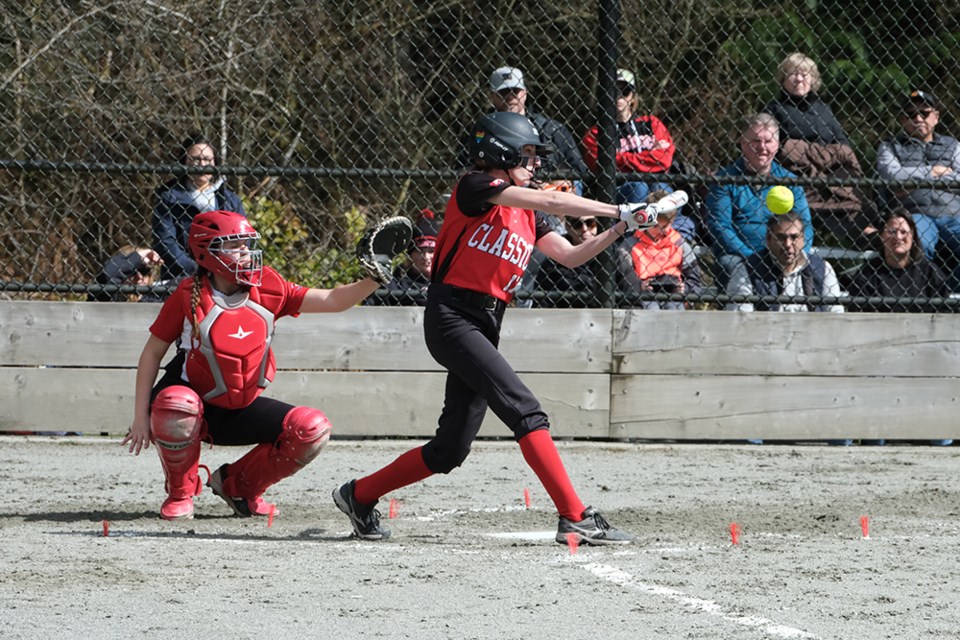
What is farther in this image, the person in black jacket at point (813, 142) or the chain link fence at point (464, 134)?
the person in black jacket at point (813, 142)

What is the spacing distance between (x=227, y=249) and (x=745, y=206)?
13.0 ft

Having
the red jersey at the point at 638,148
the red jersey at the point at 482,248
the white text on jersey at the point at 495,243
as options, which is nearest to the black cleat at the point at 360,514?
the red jersey at the point at 482,248

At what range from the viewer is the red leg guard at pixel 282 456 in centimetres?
594

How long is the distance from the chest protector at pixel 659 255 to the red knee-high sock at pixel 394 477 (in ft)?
11.0

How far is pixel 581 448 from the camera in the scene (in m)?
8.36

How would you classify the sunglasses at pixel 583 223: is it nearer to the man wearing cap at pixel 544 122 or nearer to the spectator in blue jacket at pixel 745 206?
the man wearing cap at pixel 544 122

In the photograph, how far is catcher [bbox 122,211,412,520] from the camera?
5.86 m

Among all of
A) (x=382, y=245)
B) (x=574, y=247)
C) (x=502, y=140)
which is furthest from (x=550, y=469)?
(x=502, y=140)

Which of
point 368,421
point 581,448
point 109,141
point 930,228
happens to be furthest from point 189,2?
point 930,228

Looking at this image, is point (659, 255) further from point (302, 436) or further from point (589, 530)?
point (589, 530)

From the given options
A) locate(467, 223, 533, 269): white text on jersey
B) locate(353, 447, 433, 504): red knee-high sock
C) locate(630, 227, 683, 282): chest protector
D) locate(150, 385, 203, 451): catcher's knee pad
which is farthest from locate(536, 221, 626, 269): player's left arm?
locate(630, 227, 683, 282): chest protector

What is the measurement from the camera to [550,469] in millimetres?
5402

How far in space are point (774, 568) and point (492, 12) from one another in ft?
20.3

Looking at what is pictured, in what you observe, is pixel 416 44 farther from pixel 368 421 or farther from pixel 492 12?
pixel 368 421
